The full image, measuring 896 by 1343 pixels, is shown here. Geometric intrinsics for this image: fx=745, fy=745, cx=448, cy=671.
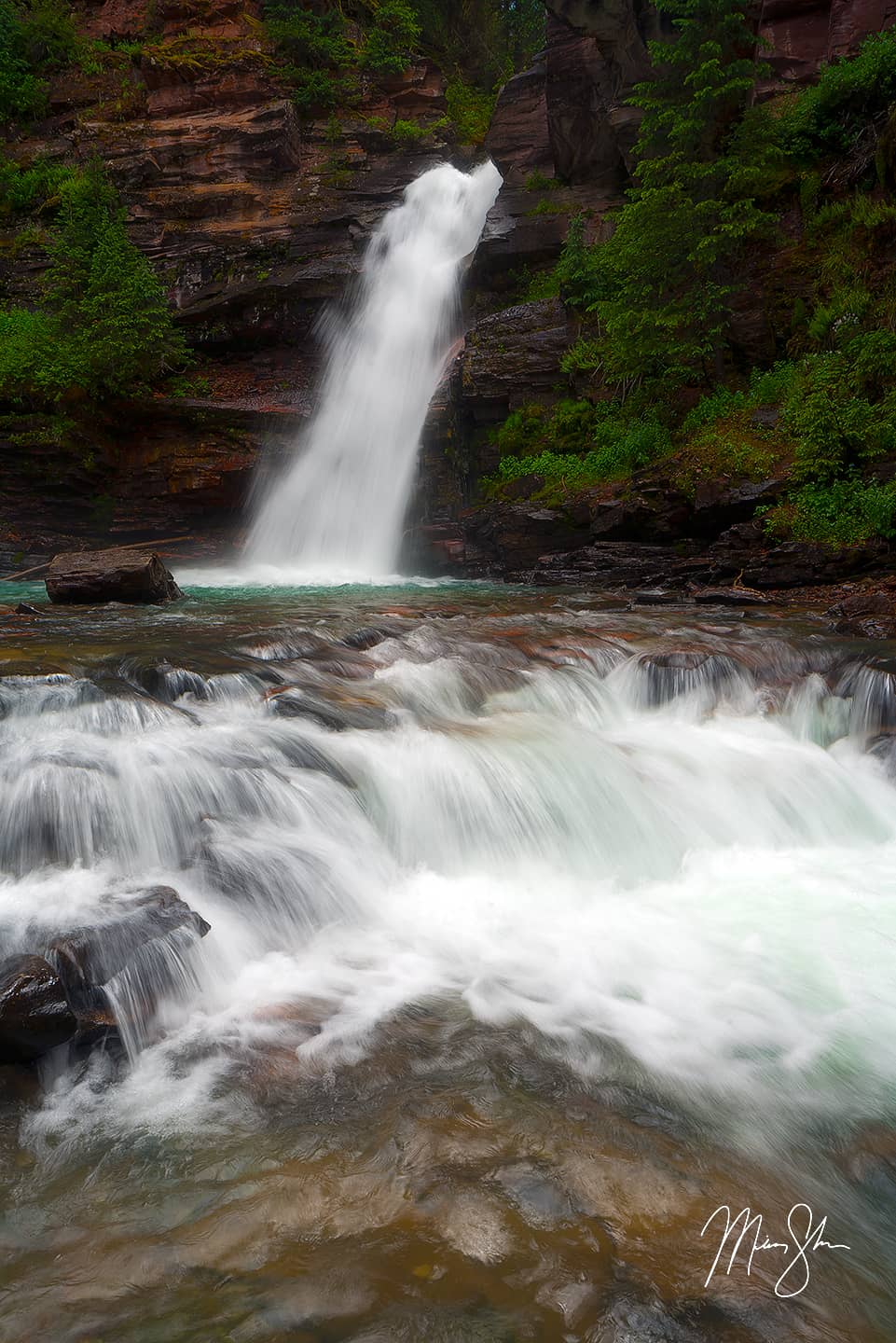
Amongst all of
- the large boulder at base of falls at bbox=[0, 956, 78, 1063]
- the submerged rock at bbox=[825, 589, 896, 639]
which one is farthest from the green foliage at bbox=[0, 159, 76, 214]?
the large boulder at base of falls at bbox=[0, 956, 78, 1063]

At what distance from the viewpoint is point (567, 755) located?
19.5ft

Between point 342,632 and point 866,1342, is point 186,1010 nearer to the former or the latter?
point 866,1342

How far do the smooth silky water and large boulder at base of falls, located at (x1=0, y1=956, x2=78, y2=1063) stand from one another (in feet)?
0.52

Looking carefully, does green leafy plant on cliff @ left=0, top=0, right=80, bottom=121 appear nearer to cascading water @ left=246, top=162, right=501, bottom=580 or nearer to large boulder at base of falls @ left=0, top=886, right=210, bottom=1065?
cascading water @ left=246, top=162, right=501, bottom=580

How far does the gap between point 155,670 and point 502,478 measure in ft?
34.0

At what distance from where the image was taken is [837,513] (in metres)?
10.5

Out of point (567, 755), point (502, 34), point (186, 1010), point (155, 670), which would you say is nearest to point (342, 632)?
point (155, 670)

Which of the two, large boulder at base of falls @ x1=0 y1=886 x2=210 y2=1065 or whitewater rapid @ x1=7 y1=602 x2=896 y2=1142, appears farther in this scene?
whitewater rapid @ x1=7 y1=602 x2=896 y2=1142

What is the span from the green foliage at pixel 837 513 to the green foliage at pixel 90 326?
1471cm

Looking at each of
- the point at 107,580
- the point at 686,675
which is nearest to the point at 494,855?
the point at 686,675

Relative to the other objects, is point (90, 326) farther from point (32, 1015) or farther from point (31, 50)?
point (32, 1015)

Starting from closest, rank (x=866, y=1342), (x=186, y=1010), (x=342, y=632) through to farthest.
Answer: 1. (x=866, y=1342)
2. (x=186, y=1010)
3. (x=342, y=632)

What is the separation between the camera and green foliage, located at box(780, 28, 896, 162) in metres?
12.9
